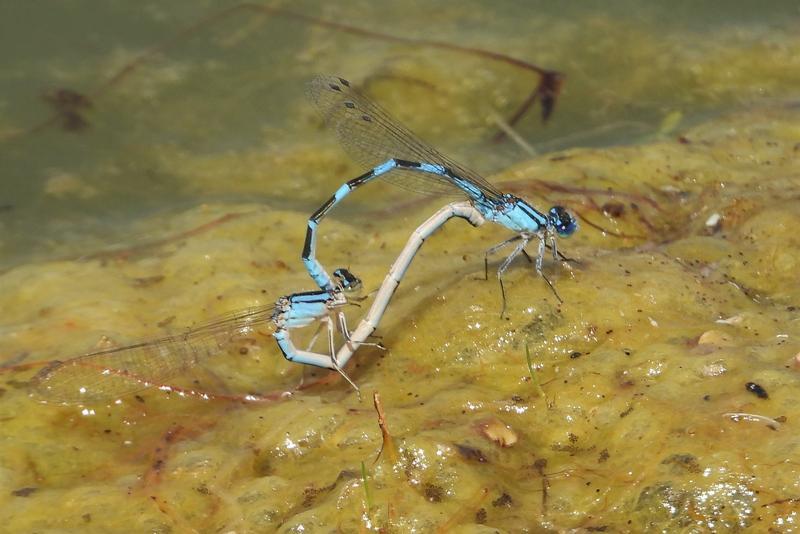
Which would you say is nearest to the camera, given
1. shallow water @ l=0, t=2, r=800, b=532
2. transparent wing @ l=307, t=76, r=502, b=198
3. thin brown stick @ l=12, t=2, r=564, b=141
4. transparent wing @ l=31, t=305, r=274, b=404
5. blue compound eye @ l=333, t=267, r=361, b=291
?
shallow water @ l=0, t=2, r=800, b=532

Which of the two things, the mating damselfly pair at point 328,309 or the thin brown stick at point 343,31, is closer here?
the mating damselfly pair at point 328,309

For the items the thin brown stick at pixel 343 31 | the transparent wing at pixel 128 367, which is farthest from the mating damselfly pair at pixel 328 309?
the thin brown stick at pixel 343 31

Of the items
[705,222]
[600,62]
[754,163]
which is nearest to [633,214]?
[705,222]

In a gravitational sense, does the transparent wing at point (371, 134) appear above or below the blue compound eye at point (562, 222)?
above

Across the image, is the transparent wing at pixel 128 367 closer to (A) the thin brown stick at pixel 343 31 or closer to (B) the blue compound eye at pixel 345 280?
(B) the blue compound eye at pixel 345 280

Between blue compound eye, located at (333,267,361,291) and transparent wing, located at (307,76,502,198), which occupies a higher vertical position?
transparent wing, located at (307,76,502,198)

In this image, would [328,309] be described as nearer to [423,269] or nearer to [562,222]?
[423,269]

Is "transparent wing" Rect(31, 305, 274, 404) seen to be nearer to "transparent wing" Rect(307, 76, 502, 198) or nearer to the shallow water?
the shallow water

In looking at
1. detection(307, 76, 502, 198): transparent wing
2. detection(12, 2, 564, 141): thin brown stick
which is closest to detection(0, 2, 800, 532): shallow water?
detection(12, 2, 564, 141): thin brown stick
